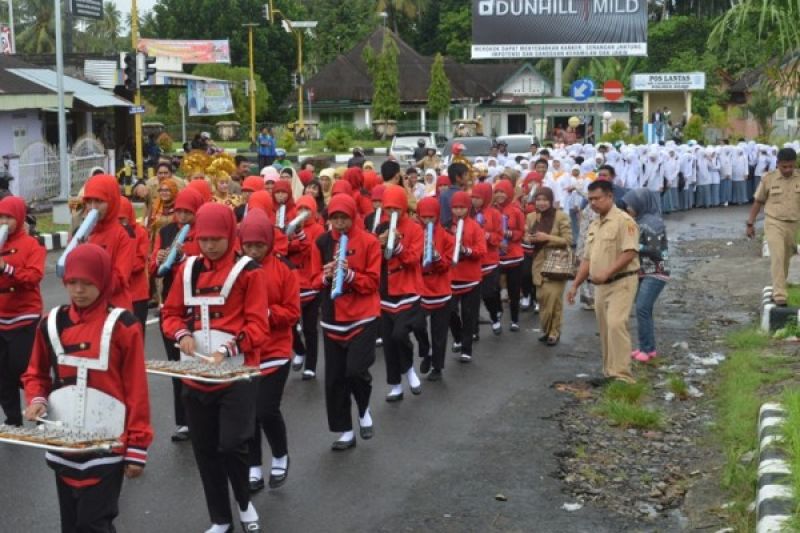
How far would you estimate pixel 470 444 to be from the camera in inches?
Answer: 364

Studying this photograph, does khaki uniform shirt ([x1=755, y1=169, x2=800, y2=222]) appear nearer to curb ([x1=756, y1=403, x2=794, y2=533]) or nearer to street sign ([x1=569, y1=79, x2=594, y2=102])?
curb ([x1=756, y1=403, x2=794, y2=533])

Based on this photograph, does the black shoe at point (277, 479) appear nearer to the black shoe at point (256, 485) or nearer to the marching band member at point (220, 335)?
the black shoe at point (256, 485)

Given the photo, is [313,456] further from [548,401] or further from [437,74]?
[437,74]

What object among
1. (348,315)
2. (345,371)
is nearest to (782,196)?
(348,315)

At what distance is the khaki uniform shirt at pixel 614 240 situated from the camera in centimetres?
1095

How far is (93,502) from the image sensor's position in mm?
5559

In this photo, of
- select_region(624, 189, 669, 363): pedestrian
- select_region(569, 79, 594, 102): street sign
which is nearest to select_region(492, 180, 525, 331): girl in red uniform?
select_region(624, 189, 669, 363): pedestrian

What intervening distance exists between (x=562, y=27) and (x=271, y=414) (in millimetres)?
46281

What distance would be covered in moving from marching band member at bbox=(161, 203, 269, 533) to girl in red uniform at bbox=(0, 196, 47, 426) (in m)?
2.25

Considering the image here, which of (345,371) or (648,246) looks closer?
(345,371)

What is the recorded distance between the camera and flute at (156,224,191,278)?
30.0ft

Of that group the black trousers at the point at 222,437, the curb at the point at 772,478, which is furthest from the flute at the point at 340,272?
the curb at the point at 772,478

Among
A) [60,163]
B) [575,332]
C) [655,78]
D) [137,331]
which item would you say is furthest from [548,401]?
[655,78]

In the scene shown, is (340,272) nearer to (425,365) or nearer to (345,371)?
(345,371)
